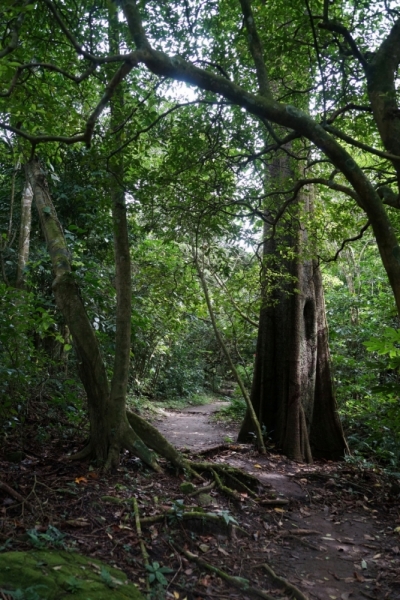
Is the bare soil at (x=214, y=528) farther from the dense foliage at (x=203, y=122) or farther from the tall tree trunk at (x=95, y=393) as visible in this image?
the dense foliage at (x=203, y=122)

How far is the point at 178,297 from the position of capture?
9742 mm

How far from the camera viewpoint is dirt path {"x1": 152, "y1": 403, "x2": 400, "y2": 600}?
4621 millimetres

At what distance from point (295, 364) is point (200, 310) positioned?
2647 millimetres

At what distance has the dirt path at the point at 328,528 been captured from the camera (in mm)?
4621

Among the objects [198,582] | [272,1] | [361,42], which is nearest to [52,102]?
[272,1]

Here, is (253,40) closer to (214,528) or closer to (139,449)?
(139,449)

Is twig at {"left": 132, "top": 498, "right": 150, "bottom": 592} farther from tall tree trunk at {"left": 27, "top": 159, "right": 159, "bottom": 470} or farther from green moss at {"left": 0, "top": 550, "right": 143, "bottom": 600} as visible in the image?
tall tree trunk at {"left": 27, "top": 159, "right": 159, "bottom": 470}

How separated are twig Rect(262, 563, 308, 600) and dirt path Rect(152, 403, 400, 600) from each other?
0.68 feet

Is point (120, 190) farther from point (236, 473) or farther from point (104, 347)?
point (236, 473)

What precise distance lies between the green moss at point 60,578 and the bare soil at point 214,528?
0.23 metres

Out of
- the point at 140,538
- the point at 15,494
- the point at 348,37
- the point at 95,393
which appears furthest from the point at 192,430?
the point at 348,37

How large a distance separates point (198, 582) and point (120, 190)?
4.53 m

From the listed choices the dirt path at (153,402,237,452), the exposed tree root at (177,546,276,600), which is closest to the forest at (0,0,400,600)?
the exposed tree root at (177,546,276,600)

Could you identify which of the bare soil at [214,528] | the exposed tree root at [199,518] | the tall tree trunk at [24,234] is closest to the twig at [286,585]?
the bare soil at [214,528]
